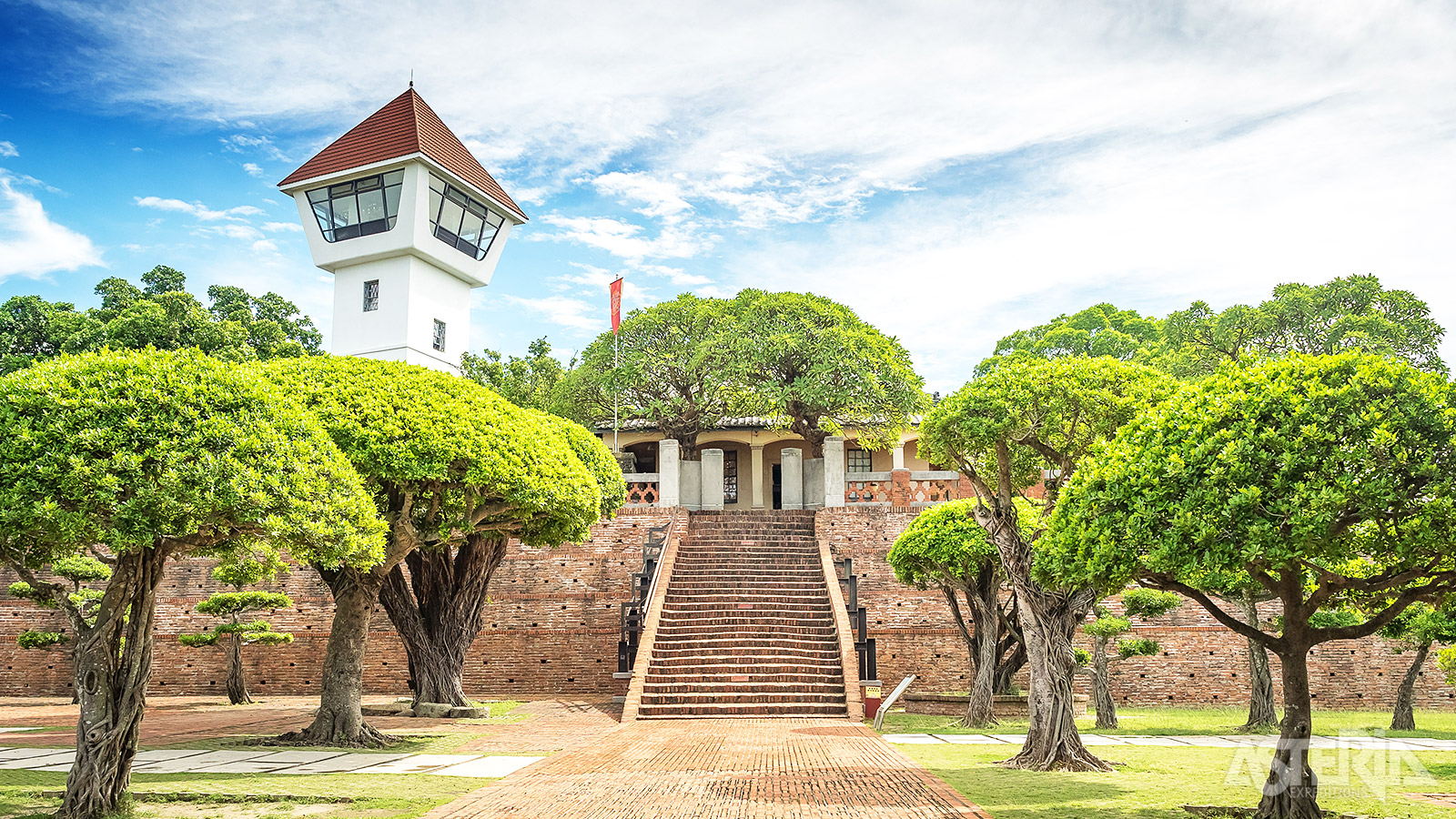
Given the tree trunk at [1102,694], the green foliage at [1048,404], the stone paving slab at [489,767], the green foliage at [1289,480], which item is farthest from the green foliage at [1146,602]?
the stone paving slab at [489,767]

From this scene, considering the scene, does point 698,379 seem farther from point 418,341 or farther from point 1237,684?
point 1237,684

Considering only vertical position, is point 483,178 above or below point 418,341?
above

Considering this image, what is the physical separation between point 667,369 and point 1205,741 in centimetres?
1666

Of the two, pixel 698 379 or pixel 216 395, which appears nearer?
pixel 216 395

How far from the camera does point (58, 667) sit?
19438mm

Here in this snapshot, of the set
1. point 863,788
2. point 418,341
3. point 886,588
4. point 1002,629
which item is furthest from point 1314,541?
point 418,341

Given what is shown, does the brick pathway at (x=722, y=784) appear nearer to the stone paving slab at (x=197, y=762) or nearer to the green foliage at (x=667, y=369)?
the stone paving slab at (x=197, y=762)

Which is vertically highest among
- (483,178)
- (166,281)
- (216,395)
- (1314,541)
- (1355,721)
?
(483,178)

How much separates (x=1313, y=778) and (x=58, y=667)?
73.6ft

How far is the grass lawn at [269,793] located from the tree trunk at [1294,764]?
21.3 ft

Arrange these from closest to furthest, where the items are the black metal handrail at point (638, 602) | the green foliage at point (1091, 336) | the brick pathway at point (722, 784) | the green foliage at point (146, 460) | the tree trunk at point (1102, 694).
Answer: the green foliage at point (146, 460) → the brick pathway at point (722, 784) → the tree trunk at point (1102, 694) → the black metal handrail at point (638, 602) → the green foliage at point (1091, 336)

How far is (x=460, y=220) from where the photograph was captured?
1227 inches

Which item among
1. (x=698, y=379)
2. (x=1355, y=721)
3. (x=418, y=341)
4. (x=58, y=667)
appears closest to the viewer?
(x=1355, y=721)

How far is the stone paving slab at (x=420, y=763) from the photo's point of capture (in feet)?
31.0
